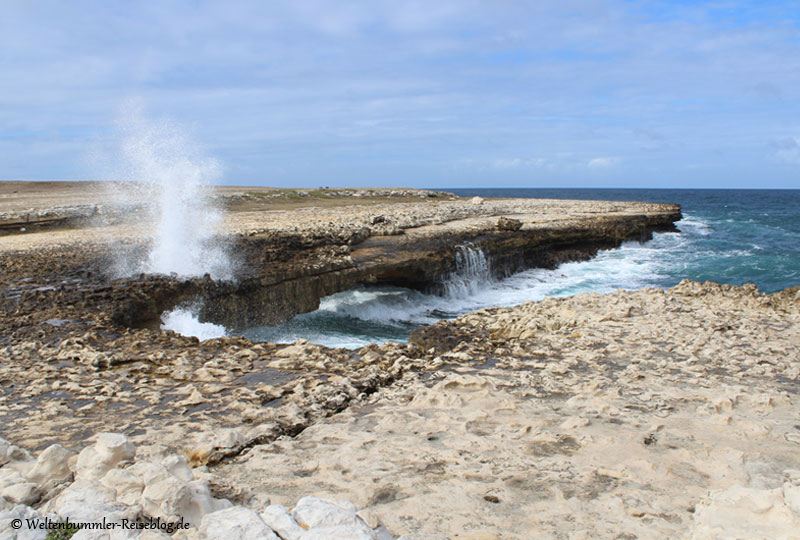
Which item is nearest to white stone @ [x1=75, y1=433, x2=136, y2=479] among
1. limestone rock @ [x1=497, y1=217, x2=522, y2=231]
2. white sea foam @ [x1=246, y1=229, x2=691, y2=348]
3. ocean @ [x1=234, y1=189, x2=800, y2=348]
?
ocean @ [x1=234, y1=189, x2=800, y2=348]

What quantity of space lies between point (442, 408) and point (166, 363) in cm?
299

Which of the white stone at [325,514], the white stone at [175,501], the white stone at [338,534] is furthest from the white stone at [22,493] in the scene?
the white stone at [338,534]

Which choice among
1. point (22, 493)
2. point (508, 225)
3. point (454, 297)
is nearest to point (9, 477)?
point (22, 493)

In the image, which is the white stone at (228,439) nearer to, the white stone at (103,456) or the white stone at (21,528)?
the white stone at (103,456)

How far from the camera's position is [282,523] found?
2.51 meters

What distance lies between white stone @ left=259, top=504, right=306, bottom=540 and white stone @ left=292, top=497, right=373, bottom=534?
0.16 ft

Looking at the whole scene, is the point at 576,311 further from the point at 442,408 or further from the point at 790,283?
the point at 790,283

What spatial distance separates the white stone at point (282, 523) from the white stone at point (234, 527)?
5 centimetres

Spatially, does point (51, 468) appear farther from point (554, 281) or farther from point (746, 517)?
point (554, 281)

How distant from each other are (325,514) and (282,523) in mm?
202

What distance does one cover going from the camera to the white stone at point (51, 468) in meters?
3.02

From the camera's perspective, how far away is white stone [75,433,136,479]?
3.12 metres

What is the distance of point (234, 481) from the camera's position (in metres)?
3.33

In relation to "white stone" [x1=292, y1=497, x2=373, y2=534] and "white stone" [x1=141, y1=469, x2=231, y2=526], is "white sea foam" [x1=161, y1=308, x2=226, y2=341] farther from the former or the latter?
"white stone" [x1=292, y1=497, x2=373, y2=534]
